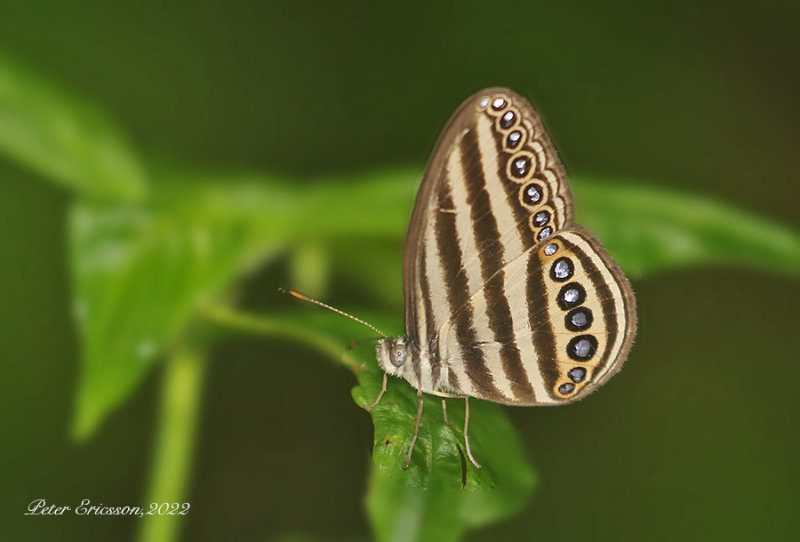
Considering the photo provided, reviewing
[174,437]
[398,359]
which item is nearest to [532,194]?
[398,359]

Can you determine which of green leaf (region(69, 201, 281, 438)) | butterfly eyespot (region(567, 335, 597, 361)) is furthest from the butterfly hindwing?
green leaf (region(69, 201, 281, 438))

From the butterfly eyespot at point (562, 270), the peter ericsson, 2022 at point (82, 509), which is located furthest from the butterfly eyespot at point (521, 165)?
the peter ericsson, 2022 at point (82, 509)

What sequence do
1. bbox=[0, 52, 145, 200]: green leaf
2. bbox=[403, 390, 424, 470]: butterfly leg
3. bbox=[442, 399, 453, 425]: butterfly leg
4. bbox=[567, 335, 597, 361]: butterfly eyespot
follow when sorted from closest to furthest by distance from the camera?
1. bbox=[403, 390, 424, 470]: butterfly leg
2. bbox=[442, 399, 453, 425]: butterfly leg
3. bbox=[567, 335, 597, 361]: butterfly eyespot
4. bbox=[0, 52, 145, 200]: green leaf

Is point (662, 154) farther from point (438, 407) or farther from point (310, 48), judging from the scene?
point (438, 407)

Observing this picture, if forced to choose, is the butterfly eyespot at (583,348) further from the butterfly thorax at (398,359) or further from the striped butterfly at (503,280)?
the butterfly thorax at (398,359)

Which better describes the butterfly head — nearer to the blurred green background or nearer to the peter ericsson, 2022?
the blurred green background

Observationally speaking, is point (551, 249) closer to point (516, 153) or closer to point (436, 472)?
point (516, 153)
